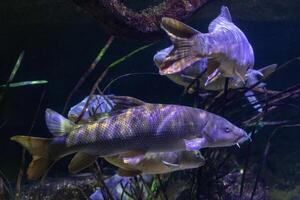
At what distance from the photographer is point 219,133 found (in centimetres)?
308

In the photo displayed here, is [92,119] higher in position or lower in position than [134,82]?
higher

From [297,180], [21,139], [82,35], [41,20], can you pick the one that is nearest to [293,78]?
[297,180]

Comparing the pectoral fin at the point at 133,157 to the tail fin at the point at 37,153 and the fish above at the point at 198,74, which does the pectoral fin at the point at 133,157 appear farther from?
the fish above at the point at 198,74

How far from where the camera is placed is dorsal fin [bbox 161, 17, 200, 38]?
2.82 m

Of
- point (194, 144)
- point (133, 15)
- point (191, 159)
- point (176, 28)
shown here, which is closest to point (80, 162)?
point (194, 144)

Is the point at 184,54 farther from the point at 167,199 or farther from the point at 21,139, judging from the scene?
the point at 167,199

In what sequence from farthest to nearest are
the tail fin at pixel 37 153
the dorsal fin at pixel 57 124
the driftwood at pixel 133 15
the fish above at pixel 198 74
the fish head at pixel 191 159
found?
the fish above at pixel 198 74, the driftwood at pixel 133 15, the fish head at pixel 191 159, the dorsal fin at pixel 57 124, the tail fin at pixel 37 153

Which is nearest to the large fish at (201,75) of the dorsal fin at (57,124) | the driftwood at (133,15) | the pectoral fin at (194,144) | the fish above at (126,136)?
the driftwood at (133,15)

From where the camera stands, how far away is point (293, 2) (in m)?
9.66

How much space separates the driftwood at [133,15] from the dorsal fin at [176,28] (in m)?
0.98

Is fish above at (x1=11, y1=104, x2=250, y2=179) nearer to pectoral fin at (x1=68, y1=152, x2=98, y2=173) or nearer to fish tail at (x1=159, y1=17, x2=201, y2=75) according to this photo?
pectoral fin at (x1=68, y1=152, x2=98, y2=173)

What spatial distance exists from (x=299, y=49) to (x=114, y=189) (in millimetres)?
7504

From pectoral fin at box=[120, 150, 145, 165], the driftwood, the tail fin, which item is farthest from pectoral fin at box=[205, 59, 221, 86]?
the tail fin

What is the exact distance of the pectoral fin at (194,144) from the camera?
284cm
